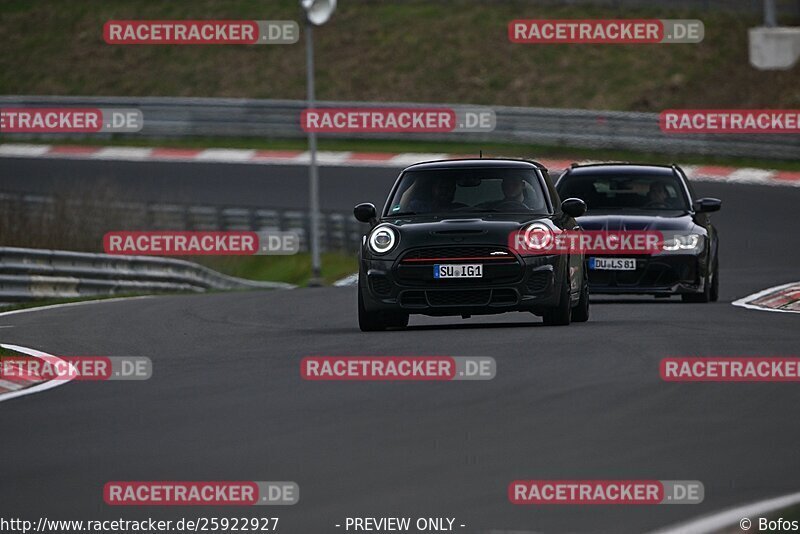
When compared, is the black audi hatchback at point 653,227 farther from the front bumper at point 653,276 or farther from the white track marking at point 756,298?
the white track marking at point 756,298

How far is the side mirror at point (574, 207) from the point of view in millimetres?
14547

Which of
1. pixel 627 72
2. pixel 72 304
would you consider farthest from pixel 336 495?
pixel 627 72

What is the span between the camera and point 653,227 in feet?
56.7

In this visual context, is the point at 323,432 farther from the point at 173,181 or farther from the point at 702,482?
the point at 173,181

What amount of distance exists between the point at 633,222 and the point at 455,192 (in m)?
3.20

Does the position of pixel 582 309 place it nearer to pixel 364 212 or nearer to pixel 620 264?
pixel 364 212

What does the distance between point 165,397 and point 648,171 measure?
901cm

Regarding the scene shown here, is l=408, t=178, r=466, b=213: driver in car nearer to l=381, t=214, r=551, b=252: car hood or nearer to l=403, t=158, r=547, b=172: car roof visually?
l=403, t=158, r=547, b=172: car roof

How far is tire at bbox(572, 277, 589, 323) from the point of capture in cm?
1500

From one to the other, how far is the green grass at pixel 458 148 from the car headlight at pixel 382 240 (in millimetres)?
23272

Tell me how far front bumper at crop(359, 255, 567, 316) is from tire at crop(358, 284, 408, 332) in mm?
240
